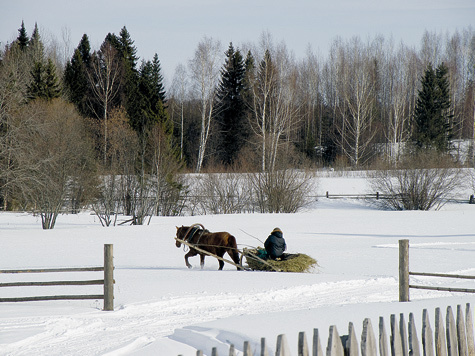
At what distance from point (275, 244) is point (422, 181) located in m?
27.0

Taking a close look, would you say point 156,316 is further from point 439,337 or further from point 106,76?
point 106,76

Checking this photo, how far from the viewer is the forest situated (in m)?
29.6

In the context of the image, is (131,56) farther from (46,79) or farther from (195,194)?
(195,194)

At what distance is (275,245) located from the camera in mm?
13000

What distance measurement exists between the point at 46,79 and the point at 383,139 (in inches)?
1561

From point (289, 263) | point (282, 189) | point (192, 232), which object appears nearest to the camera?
point (289, 263)

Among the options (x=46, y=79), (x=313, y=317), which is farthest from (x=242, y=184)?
(x=313, y=317)

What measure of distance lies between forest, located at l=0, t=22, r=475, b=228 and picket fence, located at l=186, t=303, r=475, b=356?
22486 millimetres

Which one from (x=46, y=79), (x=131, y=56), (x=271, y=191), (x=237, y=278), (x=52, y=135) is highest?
(x=131, y=56)

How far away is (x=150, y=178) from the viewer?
1340 inches

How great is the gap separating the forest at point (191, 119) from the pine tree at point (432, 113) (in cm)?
11

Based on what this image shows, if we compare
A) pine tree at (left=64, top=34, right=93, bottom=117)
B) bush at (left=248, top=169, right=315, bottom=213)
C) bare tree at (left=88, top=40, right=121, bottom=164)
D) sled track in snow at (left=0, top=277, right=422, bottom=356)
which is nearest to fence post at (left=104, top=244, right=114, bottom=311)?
sled track in snow at (left=0, top=277, right=422, bottom=356)

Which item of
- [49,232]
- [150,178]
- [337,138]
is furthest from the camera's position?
[337,138]

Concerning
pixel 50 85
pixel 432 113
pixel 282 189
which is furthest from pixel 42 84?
pixel 432 113
